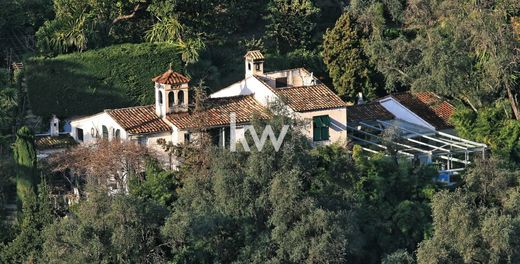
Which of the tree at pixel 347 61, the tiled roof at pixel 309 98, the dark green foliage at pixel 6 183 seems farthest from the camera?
the tree at pixel 347 61

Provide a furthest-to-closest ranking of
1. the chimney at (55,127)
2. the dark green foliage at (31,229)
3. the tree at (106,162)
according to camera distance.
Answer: the chimney at (55,127) → the tree at (106,162) → the dark green foliage at (31,229)

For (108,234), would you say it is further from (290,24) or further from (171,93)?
(290,24)

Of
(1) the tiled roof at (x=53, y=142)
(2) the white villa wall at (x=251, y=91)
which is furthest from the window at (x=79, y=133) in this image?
(2) the white villa wall at (x=251, y=91)

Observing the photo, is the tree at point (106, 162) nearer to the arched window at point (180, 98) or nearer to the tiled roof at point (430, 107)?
the arched window at point (180, 98)

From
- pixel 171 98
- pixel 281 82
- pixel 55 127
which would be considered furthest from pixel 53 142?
pixel 281 82

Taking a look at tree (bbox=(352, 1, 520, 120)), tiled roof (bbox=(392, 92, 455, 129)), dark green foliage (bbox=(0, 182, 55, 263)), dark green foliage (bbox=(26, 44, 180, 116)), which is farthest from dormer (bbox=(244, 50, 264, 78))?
dark green foliage (bbox=(0, 182, 55, 263))
